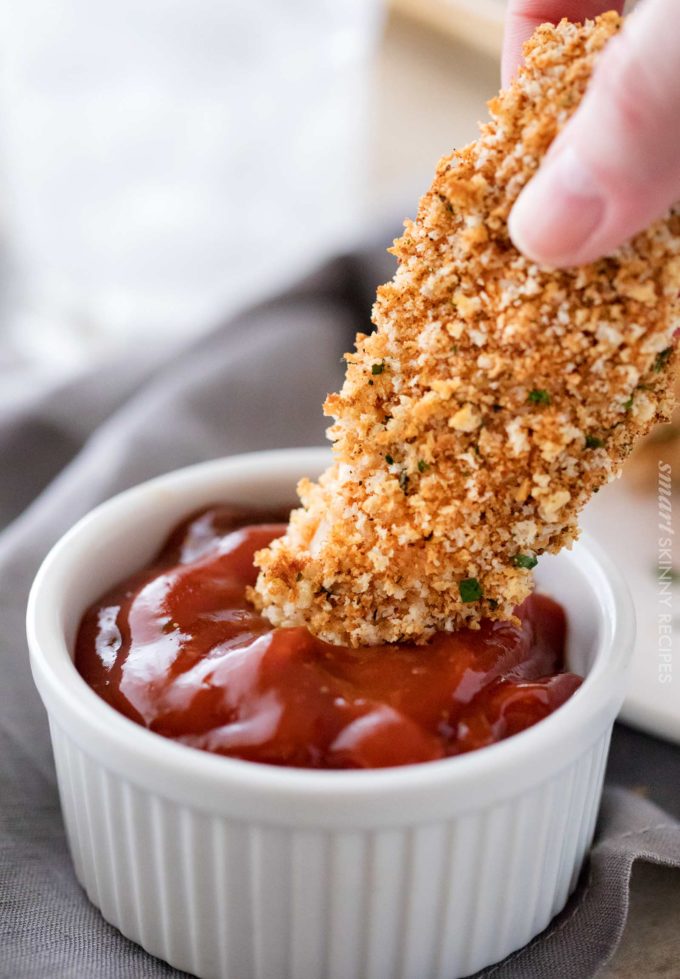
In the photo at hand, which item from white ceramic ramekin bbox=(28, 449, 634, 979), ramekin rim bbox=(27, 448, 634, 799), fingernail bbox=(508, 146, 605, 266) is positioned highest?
fingernail bbox=(508, 146, 605, 266)

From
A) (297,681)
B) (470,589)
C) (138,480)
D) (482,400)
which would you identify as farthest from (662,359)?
(138,480)

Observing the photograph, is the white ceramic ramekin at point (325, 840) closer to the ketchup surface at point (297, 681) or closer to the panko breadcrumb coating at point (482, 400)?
the ketchup surface at point (297, 681)

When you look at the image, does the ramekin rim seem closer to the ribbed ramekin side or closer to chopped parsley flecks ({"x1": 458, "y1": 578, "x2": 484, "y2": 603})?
the ribbed ramekin side

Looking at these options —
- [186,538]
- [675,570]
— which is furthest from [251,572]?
[675,570]

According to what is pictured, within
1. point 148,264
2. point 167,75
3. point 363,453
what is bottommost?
point 148,264

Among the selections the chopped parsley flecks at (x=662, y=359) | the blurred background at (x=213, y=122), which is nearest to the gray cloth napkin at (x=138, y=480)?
the chopped parsley flecks at (x=662, y=359)

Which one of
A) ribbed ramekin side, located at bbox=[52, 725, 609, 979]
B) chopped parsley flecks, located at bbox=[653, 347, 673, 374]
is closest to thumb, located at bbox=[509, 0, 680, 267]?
chopped parsley flecks, located at bbox=[653, 347, 673, 374]

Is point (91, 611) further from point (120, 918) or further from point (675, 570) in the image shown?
point (675, 570)
